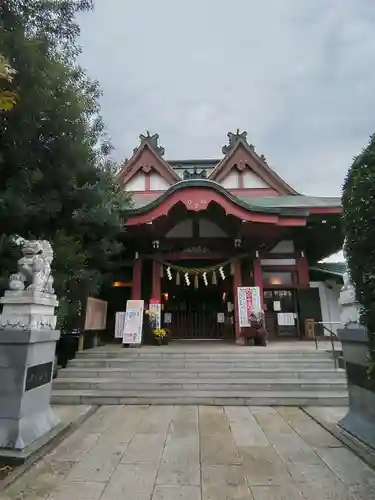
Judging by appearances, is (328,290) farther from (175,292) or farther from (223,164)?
(223,164)

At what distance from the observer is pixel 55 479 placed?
2920 mm

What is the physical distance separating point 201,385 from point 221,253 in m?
5.62

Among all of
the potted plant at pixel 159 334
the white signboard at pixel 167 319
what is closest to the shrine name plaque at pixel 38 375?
the potted plant at pixel 159 334

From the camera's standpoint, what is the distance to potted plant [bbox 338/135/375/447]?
3244mm

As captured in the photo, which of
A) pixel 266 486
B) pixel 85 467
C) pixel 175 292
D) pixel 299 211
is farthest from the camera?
pixel 175 292

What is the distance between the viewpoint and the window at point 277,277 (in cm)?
1201

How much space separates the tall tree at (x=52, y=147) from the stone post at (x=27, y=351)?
1.04m

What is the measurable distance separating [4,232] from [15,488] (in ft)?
12.1

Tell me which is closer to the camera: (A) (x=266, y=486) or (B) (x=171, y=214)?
(A) (x=266, y=486)

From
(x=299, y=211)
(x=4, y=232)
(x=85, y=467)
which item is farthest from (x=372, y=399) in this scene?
(x=299, y=211)

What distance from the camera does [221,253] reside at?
1145cm

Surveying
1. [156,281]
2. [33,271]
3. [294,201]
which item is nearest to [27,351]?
[33,271]

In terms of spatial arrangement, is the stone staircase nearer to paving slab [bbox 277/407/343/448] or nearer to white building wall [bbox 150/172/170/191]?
paving slab [bbox 277/407/343/448]

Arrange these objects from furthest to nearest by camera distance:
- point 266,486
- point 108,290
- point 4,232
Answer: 1. point 108,290
2. point 4,232
3. point 266,486
